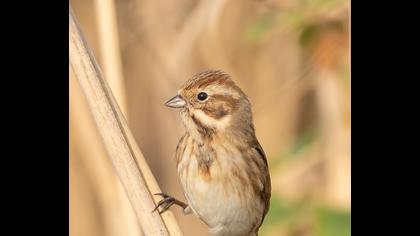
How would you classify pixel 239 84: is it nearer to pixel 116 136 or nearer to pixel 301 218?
pixel 301 218

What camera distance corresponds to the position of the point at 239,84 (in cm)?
245

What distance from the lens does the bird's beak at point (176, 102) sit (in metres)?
2.31

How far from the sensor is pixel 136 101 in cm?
247

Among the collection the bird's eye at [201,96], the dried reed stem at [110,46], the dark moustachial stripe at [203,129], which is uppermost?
the dried reed stem at [110,46]

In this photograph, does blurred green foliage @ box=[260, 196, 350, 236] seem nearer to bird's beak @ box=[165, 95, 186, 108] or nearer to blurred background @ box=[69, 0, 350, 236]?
blurred background @ box=[69, 0, 350, 236]

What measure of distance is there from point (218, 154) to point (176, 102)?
0.66 ft

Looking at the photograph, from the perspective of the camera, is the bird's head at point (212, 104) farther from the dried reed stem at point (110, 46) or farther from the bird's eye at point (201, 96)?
the dried reed stem at point (110, 46)

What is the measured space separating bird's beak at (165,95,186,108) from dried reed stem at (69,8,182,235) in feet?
A: 0.88

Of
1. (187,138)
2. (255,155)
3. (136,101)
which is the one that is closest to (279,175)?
(255,155)

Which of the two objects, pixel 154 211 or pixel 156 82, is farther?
pixel 156 82

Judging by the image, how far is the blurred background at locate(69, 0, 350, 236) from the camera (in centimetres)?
239

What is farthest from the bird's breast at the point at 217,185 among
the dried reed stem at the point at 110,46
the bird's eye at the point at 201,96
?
the dried reed stem at the point at 110,46

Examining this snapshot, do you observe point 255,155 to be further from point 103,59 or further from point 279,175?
point 103,59

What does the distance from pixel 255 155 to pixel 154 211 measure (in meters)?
0.50
